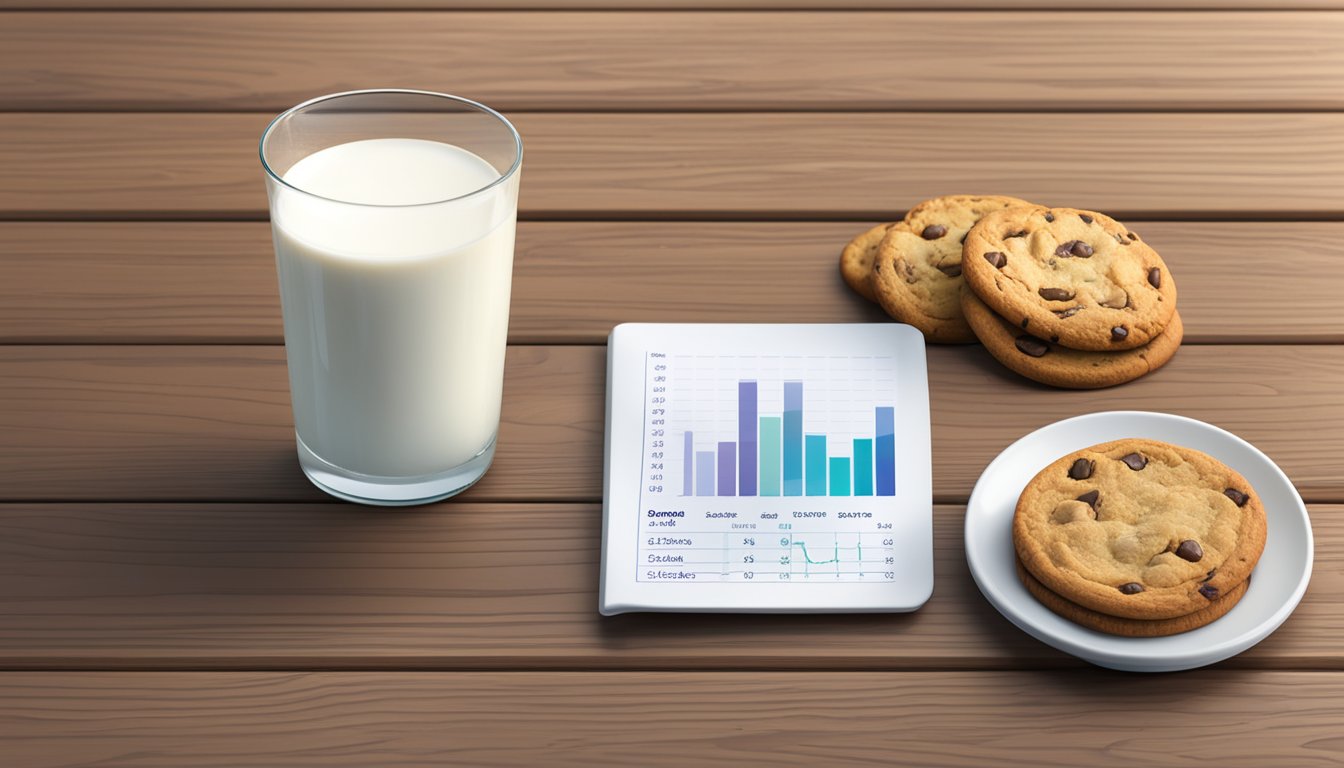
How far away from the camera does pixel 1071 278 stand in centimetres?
104

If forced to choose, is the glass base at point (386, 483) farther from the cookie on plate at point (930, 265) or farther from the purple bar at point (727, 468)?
the cookie on plate at point (930, 265)

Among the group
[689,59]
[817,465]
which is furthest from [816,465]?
[689,59]

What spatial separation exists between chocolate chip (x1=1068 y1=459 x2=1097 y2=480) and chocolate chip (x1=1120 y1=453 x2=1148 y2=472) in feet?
0.07

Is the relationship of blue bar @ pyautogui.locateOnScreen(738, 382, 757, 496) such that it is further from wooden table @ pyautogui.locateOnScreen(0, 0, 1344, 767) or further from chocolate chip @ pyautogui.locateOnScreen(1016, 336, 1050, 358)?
chocolate chip @ pyautogui.locateOnScreen(1016, 336, 1050, 358)

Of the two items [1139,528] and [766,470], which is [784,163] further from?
[1139,528]

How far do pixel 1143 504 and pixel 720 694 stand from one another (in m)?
0.30

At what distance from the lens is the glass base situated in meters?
0.93

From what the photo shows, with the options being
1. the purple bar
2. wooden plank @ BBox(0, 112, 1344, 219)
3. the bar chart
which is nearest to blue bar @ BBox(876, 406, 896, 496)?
the bar chart

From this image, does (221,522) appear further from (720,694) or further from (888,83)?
(888,83)

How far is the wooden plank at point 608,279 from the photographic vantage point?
1076mm

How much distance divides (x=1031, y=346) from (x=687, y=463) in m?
0.28

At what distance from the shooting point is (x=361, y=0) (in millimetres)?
1417

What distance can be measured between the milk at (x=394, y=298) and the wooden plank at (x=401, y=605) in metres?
0.06

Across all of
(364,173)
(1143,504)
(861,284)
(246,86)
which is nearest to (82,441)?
(364,173)
